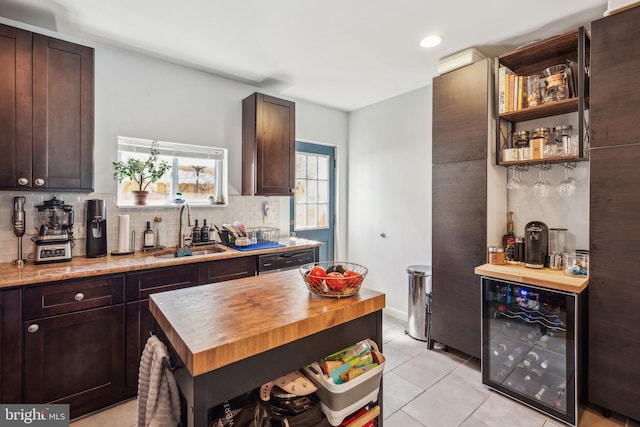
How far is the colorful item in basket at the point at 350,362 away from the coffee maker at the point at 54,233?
213cm

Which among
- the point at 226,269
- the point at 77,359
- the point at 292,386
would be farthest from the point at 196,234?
the point at 292,386

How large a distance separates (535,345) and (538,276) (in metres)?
0.49

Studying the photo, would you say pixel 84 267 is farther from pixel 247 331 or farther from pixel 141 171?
pixel 247 331

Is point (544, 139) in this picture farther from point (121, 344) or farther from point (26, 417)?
point (26, 417)

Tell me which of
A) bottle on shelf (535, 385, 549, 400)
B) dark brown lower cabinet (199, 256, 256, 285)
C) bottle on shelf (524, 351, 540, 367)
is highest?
dark brown lower cabinet (199, 256, 256, 285)

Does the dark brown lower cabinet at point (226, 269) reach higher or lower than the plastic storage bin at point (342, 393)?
higher

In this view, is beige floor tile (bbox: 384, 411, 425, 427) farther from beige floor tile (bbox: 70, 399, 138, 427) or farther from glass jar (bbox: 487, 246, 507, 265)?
beige floor tile (bbox: 70, 399, 138, 427)

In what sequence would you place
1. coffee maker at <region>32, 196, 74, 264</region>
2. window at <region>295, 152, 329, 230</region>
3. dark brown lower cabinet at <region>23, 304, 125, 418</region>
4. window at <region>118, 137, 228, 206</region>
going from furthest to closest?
window at <region>295, 152, 329, 230</region> → window at <region>118, 137, 228, 206</region> → coffee maker at <region>32, 196, 74, 264</region> → dark brown lower cabinet at <region>23, 304, 125, 418</region>

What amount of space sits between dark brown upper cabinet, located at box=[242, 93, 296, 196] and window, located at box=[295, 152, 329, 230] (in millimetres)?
643

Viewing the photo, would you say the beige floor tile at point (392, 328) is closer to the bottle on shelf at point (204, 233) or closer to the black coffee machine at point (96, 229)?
the bottle on shelf at point (204, 233)

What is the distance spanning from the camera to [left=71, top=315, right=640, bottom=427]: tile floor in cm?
196

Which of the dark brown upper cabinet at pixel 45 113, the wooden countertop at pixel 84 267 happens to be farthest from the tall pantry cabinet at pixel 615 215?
the dark brown upper cabinet at pixel 45 113

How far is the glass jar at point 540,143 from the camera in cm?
230

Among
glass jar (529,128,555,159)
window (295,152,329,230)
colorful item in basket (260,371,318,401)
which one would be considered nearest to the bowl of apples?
colorful item in basket (260,371,318,401)
